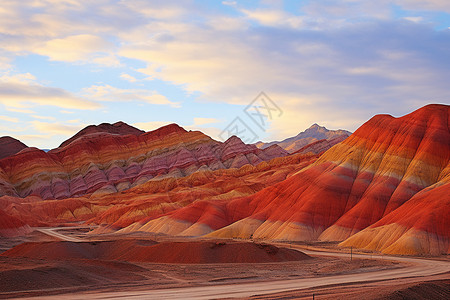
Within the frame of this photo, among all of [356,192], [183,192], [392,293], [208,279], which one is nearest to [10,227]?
[183,192]

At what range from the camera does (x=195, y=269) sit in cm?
5769

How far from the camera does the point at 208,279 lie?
2000 inches

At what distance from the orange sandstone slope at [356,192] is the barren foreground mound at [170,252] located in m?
25.1

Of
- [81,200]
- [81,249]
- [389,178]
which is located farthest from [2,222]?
[389,178]

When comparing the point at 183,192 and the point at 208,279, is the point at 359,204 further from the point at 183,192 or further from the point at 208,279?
the point at 183,192

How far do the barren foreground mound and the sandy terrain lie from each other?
259 cm

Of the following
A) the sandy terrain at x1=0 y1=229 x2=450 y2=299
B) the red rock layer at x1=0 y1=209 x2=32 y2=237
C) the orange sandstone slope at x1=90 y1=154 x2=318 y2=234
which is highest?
the orange sandstone slope at x1=90 y1=154 x2=318 y2=234

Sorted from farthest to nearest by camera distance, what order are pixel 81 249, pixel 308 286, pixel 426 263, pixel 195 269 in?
pixel 81 249 < pixel 426 263 < pixel 195 269 < pixel 308 286

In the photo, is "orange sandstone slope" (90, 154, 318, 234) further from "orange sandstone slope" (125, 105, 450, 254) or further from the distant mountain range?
"orange sandstone slope" (125, 105, 450, 254)

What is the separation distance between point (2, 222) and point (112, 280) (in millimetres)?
76552

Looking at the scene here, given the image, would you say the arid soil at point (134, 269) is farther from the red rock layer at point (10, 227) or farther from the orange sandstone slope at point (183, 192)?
the orange sandstone slope at point (183, 192)

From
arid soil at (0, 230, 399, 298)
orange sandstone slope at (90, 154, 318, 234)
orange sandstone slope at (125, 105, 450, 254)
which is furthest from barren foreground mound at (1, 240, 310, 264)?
orange sandstone slope at (90, 154, 318, 234)

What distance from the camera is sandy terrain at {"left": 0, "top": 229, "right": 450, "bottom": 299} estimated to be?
4062 cm

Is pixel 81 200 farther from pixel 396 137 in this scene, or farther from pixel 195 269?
pixel 195 269
